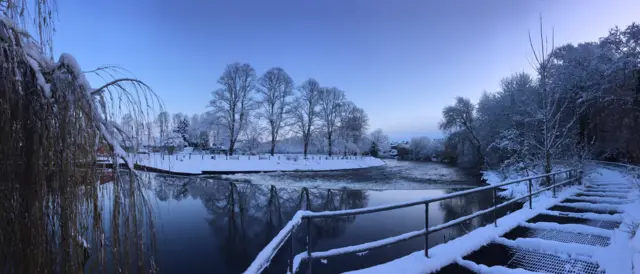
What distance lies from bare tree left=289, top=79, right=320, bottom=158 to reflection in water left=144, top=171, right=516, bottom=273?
2638 centimetres

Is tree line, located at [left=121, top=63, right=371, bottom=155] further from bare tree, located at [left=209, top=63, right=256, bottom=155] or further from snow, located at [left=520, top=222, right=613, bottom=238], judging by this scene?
snow, located at [left=520, top=222, right=613, bottom=238]

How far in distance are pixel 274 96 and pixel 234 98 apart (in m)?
5.88

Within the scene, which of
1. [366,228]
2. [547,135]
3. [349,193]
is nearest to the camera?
[366,228]

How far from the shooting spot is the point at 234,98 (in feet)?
113

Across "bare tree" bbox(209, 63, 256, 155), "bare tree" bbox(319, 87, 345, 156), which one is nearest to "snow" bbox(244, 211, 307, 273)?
"bare tree" bbox(209, 63, 256, 155)

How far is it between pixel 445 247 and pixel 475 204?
1002 centimetres

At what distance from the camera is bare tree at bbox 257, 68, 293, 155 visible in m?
38.2

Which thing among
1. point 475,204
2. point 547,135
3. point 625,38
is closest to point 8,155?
point 475,204

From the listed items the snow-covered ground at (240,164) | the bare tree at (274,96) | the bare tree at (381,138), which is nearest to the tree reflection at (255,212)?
the snow-covered ground at (240,164)

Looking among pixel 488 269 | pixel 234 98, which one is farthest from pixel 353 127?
pixel 488 269

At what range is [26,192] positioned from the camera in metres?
1.59

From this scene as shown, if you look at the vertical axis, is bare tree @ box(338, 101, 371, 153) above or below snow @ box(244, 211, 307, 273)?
above

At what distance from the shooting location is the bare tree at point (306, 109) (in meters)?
41.1

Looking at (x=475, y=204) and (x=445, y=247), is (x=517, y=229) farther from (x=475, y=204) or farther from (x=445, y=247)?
(x=475, y=204)
